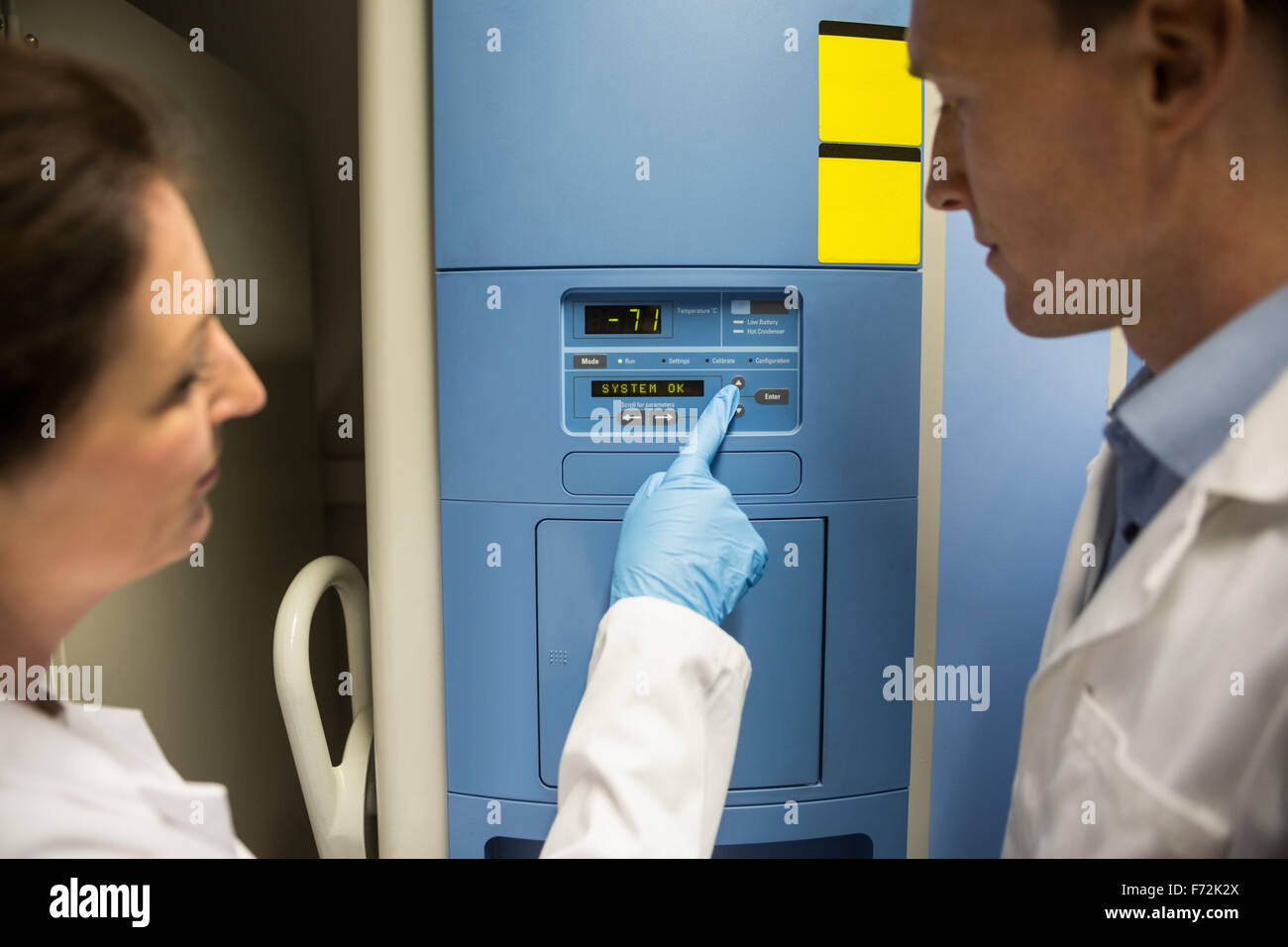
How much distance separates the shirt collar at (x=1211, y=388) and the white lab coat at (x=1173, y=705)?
0.04m

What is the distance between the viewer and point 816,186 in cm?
80

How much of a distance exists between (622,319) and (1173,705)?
2.09 feet

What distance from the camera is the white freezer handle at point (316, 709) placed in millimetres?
829

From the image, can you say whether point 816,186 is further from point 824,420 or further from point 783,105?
point 824,420

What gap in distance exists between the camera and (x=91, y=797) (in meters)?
0.41

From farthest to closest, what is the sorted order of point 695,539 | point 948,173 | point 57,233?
1. point 695,539
2. point 948,173
3. point 57,233

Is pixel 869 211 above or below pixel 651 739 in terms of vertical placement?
above

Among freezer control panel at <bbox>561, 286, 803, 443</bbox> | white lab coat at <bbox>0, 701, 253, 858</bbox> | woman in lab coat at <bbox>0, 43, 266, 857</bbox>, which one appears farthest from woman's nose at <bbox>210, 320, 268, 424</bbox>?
freezer control panel at <bbox>561, 286, 803, 443</bbox>

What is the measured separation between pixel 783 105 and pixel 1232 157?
0.46m

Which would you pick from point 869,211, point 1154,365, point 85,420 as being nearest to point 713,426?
point 869,211

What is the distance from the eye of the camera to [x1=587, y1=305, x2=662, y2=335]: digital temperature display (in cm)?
83

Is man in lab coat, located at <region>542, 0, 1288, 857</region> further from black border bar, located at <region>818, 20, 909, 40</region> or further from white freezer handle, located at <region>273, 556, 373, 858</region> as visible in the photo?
white freezer handle, located at <region>273, 556, 373, 858</region>

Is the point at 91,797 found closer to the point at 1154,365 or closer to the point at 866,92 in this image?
the point at 1154,365
